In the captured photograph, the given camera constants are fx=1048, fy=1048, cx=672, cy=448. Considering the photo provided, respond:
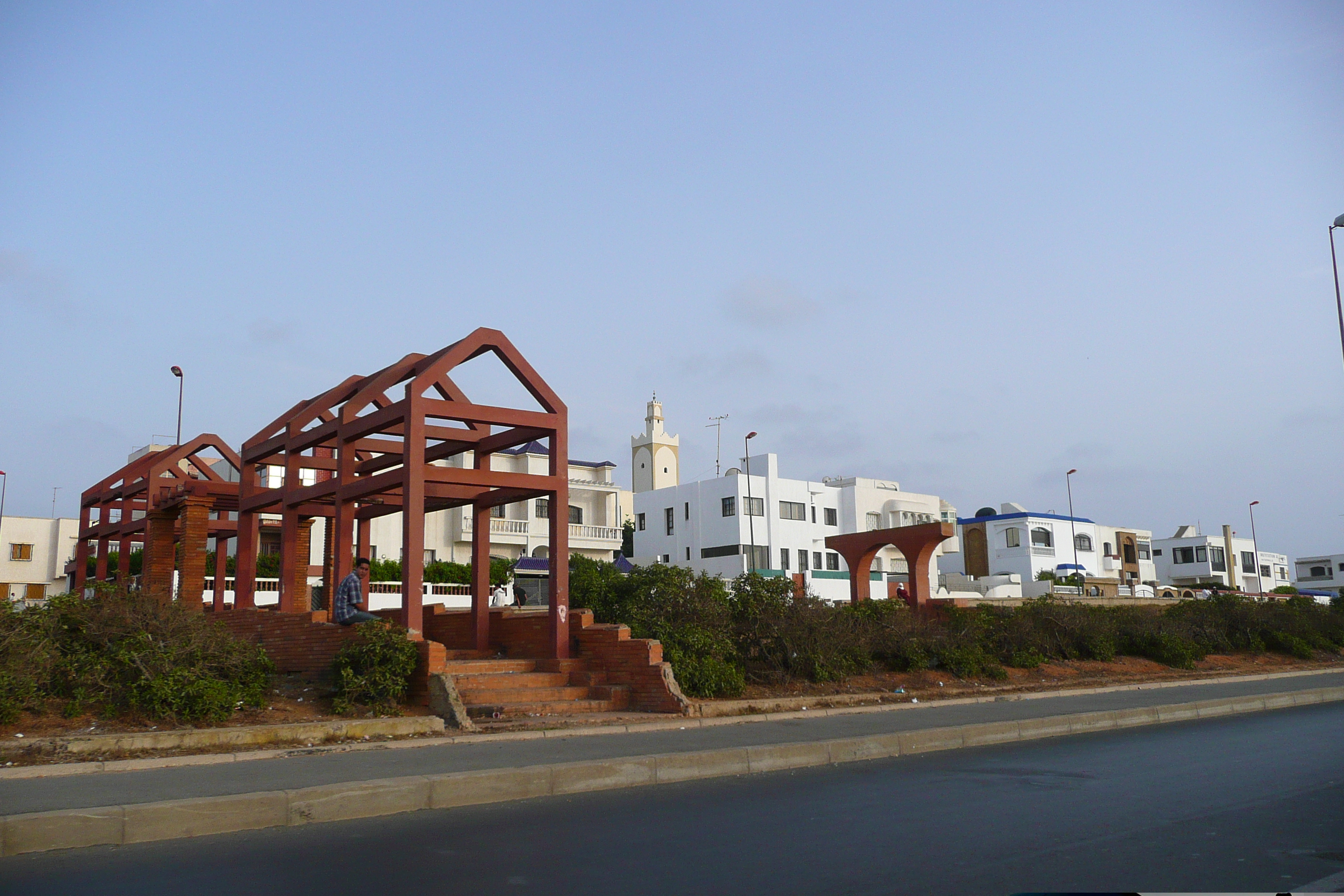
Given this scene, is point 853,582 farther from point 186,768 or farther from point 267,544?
point 267,544

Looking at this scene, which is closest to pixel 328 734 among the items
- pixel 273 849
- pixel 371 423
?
pixel 273 849

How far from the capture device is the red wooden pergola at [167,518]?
2194cm

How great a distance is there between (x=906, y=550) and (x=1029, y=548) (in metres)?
49.0

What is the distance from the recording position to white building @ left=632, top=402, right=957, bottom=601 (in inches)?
2461

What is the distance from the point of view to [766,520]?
63156 millimetres

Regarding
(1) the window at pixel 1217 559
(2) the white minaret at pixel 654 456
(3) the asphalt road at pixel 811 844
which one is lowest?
(3) the asphalt road at pixel 811 844

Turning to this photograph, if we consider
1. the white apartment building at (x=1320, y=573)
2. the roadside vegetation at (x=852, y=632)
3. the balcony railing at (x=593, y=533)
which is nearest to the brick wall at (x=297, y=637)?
the roadside vegetation at (x=852, y=632)

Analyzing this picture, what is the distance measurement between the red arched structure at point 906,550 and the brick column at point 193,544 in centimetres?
1427

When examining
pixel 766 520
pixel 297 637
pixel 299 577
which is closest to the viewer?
pixel 297 637

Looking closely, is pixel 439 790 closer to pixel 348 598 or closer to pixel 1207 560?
pixel 348 598

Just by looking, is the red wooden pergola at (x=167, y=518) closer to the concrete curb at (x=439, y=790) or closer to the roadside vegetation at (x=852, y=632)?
the roadside vegetation at (x=852, y=632)

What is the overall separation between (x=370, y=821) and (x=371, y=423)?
29.8ft

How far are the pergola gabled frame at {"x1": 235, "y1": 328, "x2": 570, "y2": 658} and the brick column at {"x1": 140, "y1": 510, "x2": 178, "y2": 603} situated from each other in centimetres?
349

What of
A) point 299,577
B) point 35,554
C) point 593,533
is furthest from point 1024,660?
point 35,554
